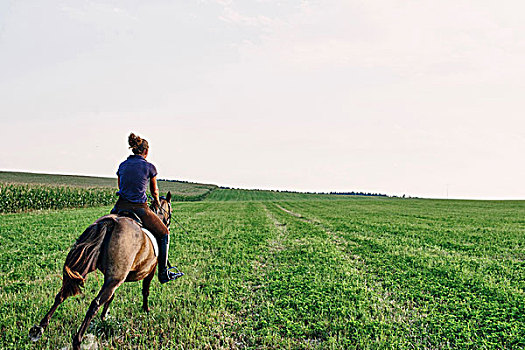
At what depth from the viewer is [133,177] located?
6.23 m

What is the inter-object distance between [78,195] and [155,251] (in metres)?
40.9

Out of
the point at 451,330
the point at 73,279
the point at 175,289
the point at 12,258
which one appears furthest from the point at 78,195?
the point at 451,330

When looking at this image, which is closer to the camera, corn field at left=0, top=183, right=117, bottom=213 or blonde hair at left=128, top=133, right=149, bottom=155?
blonde hair at left=128, top=133, right=149, bottom=155

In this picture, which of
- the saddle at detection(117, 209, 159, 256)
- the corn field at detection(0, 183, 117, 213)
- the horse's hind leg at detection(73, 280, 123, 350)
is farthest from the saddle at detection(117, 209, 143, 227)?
the corn field at detection(0, 183, 117, 213)

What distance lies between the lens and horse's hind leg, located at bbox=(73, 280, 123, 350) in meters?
4.94

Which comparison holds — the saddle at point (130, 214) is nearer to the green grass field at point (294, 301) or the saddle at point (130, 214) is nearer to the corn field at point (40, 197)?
the green grass field at point (294, 301)

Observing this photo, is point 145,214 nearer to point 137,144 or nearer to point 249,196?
point 137,144

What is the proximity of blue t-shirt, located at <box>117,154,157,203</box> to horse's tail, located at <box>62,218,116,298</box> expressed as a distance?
909 mm

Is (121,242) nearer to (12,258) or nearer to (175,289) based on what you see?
(175,289)

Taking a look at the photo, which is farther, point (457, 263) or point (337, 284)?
point (457, 263)

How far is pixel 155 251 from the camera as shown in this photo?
262 inches

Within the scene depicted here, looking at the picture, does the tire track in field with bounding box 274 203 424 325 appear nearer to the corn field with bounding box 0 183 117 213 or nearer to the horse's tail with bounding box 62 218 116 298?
the horse's tail with bounding box 62 218 116 298

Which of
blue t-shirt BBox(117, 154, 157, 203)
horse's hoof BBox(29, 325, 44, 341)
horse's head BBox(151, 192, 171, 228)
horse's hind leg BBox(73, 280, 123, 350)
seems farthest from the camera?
horse's head BBox(151, 192, 171, 228)

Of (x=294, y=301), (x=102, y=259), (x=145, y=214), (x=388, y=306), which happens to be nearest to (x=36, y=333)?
(x=102, y=259)
